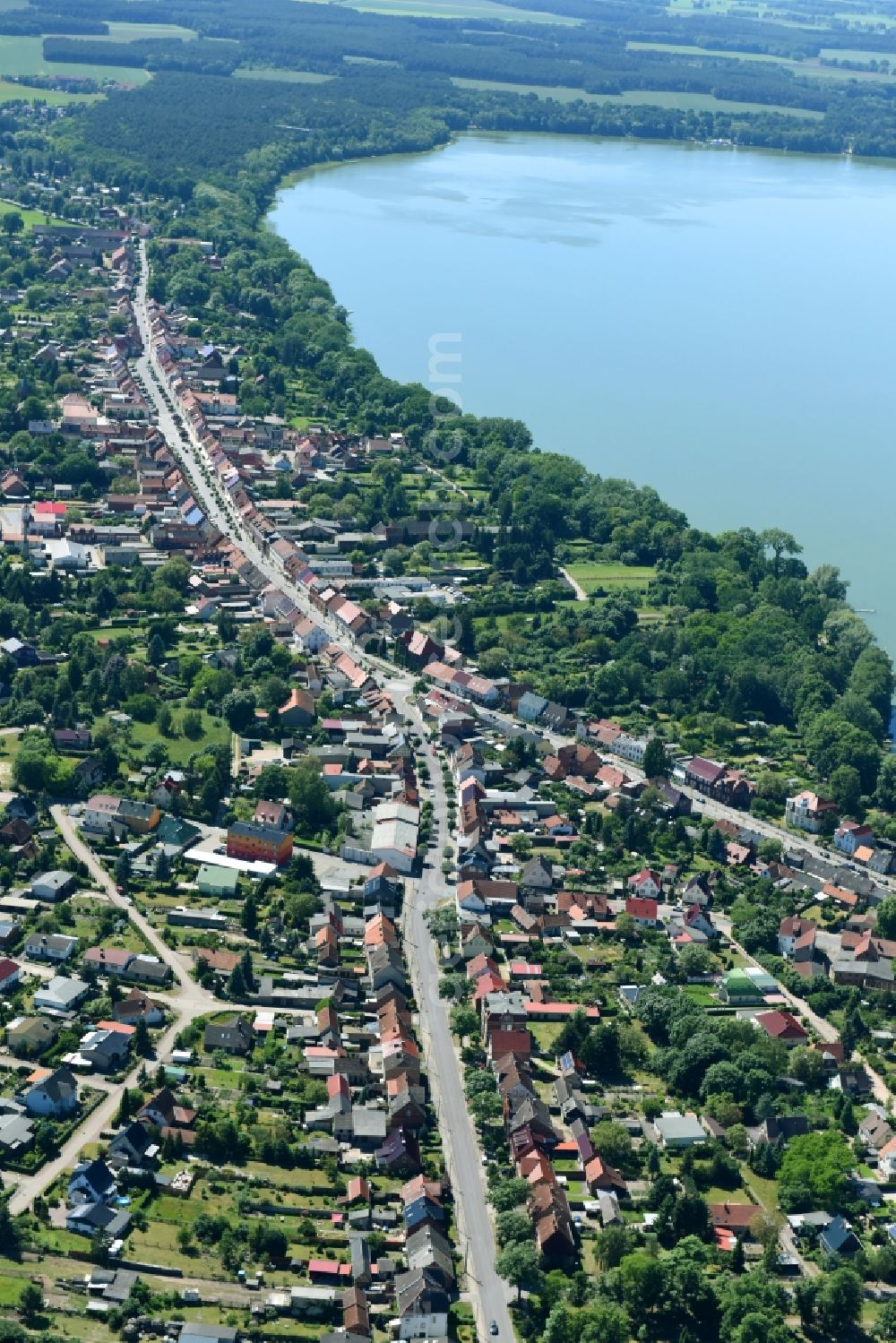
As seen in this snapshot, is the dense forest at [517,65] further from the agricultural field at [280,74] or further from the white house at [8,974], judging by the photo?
the white house at [8,974]

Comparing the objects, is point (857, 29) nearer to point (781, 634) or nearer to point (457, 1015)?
point (781, 634)

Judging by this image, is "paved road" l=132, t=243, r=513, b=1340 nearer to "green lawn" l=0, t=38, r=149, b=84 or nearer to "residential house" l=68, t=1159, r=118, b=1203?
"residential house" l=68, t=1159, r=118, b=1203

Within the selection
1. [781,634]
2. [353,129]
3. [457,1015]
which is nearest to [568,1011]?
[457,1015]

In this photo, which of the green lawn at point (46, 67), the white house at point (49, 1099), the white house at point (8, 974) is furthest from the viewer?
the green lawn at point (46, 67)

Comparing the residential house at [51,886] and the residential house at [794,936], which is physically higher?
the residential house at [51,886]

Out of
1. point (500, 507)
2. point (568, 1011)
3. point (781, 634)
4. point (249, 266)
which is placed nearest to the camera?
point (568, 1011)

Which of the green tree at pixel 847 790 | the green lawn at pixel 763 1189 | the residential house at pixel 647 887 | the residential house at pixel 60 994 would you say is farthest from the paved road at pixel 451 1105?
the green tree at pixel 847 790

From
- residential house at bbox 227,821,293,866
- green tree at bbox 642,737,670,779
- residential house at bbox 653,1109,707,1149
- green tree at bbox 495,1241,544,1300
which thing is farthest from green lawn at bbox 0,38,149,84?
green tree at bbox 495,1241,544,1300

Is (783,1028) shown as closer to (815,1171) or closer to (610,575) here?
(815,1171)

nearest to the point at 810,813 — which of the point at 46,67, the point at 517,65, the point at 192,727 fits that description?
the point at 192,727
